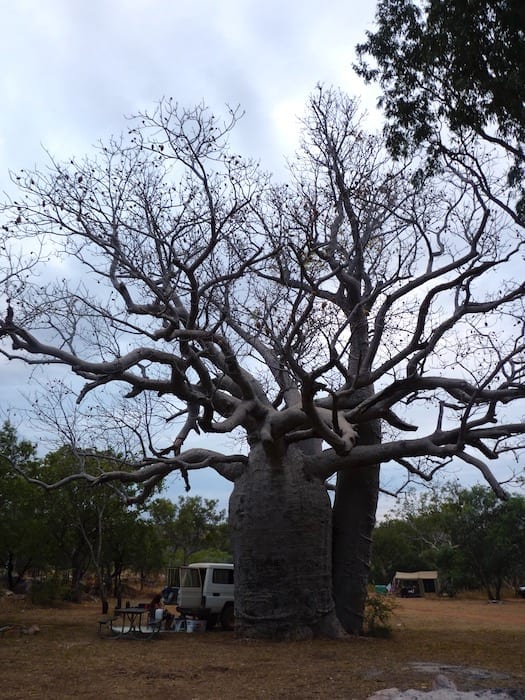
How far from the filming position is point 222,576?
15.0m

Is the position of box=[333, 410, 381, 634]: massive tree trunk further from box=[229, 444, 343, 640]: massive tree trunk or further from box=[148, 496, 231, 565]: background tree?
box=[148, 496, 231, 565]: background tree

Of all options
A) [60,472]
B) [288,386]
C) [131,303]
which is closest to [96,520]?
[60,472]

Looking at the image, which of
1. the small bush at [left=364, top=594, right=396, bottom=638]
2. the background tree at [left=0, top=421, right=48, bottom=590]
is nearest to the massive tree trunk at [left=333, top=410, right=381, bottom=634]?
the small bush at [left=364, top=594, right=396, bottom=638]

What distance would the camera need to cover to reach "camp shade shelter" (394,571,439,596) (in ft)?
108

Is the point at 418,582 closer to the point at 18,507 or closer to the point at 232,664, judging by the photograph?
the point at 18,507

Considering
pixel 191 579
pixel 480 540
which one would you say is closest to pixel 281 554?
pixel 191 579

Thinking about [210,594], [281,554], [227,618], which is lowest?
[227,618]

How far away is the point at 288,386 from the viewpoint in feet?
41.3

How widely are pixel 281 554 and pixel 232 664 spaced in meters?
2.51

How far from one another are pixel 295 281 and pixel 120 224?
3.02 metres

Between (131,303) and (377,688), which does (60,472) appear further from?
(377,688)

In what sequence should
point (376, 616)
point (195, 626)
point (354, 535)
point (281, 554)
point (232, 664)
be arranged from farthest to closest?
point (195, 626), point (376, 616), point (354, 535), point (281, 554), point (232, 664)

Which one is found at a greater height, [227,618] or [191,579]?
[191,579]

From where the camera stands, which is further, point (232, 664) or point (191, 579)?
point (191, 579)
